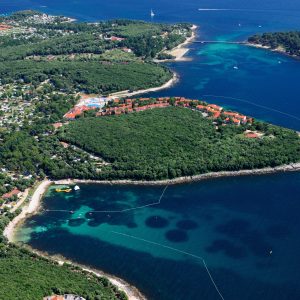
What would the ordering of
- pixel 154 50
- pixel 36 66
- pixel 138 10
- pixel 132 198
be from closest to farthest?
pixel 132 198
pixel 36 66
pixel 154 50
pixel 138 10

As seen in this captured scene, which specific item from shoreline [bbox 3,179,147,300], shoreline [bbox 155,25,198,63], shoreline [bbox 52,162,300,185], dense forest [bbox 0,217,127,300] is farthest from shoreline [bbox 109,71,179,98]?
dense forest [bbox 0,217,127,300]

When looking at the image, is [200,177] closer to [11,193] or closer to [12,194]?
[12,194]

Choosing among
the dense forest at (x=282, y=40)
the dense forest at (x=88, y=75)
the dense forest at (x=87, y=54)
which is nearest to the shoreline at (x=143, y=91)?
the dense forest at (x=88, y=75)

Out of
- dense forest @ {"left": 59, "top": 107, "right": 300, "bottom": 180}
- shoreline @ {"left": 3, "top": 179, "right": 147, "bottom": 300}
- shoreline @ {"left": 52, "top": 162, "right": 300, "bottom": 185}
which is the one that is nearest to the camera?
shoreline @ {"left": 3, "top": 179, "right": 147, "bottom": 300}

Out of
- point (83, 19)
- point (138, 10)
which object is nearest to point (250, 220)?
point (83, 19)

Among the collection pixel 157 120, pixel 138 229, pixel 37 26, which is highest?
pixel 37 26

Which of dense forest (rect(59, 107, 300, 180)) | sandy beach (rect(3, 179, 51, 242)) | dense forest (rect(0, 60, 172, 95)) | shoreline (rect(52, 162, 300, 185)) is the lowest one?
sandy beach (rect(3, 179, 51, 242))

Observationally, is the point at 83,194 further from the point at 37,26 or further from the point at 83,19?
the point at 83,19

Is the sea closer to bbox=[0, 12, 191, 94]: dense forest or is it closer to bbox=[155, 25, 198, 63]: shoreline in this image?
bbox=[0, 12, 191, 94]: dense forest

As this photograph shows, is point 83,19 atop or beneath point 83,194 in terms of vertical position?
atop
